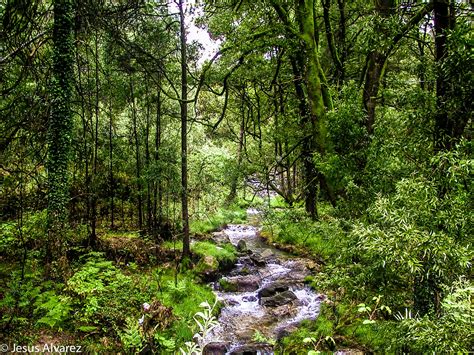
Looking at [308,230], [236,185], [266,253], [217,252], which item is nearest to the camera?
[308,230]

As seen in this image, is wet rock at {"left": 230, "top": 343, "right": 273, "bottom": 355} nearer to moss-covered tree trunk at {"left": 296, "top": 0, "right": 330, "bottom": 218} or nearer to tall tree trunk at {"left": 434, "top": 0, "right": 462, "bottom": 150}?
moss-covered tree trunk at {"left": 296, "top": 0, "right": 330, "bottom": 218}

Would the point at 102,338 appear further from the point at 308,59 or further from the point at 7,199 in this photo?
the point at 308,59

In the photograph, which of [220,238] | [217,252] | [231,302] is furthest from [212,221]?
[231,302]

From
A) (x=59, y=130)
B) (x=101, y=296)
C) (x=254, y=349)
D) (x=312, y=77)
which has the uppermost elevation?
(x=312, y=77)

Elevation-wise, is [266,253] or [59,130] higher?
[59,130]

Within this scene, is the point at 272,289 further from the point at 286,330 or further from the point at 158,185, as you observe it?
the point at 158,185

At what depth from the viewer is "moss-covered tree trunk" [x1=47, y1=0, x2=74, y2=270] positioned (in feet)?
24.7

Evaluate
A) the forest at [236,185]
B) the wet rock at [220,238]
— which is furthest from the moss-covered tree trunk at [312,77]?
the wet rock at [220,238]

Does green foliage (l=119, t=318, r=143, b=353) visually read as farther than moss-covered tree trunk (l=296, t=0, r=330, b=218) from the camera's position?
No

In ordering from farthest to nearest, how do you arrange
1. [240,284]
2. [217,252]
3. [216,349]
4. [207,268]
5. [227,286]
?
[217,252] → [207,268] → [240,284] → [227,286] → [216,349]

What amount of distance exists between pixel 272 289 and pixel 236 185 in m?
4.81

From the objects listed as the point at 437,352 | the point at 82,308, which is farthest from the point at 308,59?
the point at 82,308

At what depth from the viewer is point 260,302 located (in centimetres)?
1059

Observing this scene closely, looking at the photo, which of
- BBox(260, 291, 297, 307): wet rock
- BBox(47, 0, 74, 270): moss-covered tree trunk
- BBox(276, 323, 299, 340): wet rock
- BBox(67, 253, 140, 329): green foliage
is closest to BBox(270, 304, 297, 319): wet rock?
BBox(260, 291, 297, 307): wet rock
